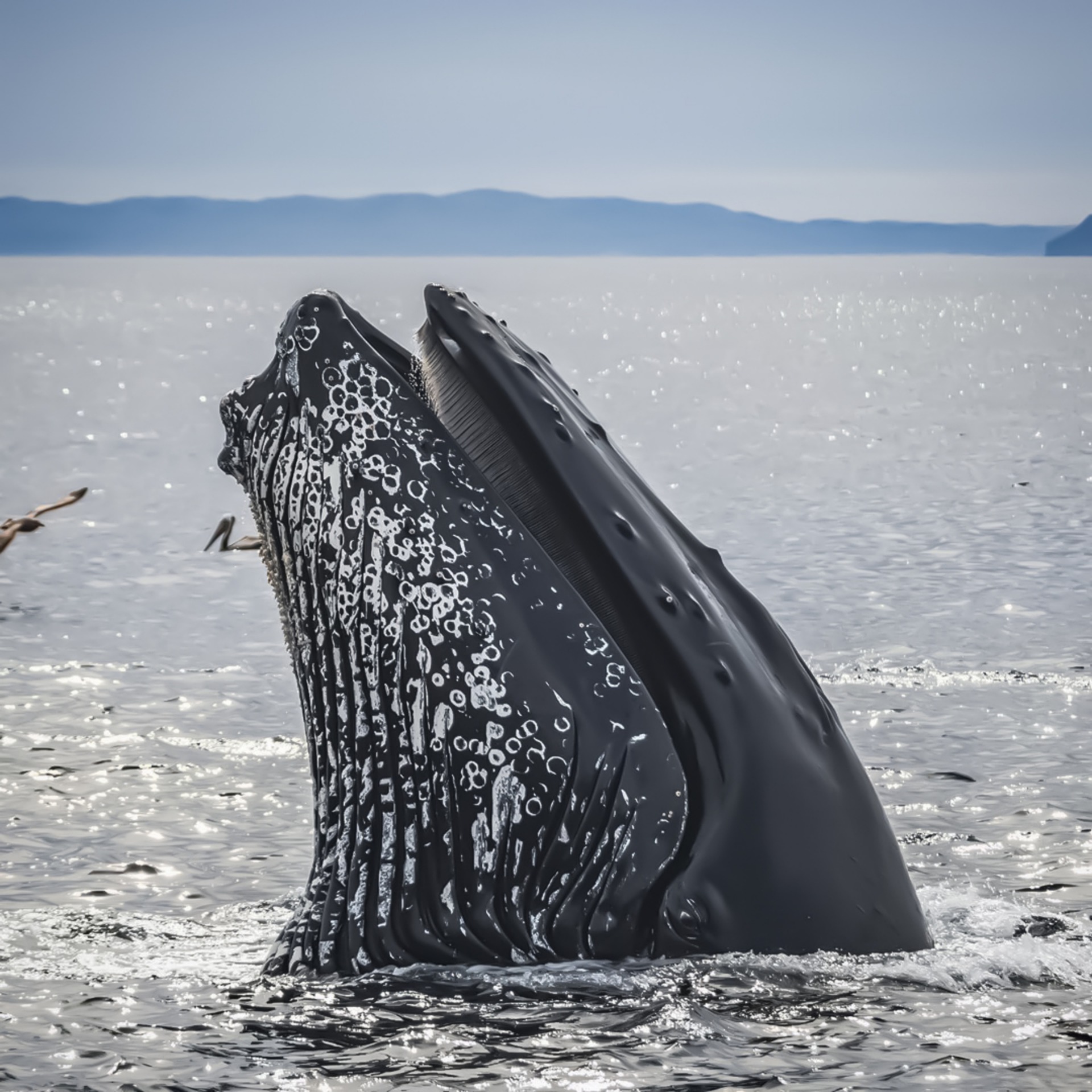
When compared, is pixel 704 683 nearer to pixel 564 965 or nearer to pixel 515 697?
pixel 515 697

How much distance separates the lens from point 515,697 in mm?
4426

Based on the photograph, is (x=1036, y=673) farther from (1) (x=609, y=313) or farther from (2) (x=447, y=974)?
(1) (x=609, y=313)

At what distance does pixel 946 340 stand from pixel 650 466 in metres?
90.8

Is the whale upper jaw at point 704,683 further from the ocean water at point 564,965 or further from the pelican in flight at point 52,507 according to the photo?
the pelican in flight at point 52,507

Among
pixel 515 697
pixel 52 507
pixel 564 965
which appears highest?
pixel 52 507

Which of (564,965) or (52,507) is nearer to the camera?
(564,965)

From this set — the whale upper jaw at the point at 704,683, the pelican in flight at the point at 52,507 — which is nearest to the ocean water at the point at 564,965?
the whale upper jaw at the point at 704,683

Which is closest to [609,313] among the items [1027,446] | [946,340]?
[946,340]

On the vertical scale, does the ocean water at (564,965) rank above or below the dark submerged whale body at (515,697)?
below

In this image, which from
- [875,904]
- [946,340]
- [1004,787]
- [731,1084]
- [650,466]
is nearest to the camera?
[731,1084]

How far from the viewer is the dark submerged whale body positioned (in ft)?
14.2

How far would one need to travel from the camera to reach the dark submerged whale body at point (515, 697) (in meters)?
4.32

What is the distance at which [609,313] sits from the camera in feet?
568

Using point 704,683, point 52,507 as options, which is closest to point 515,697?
point 704,683
